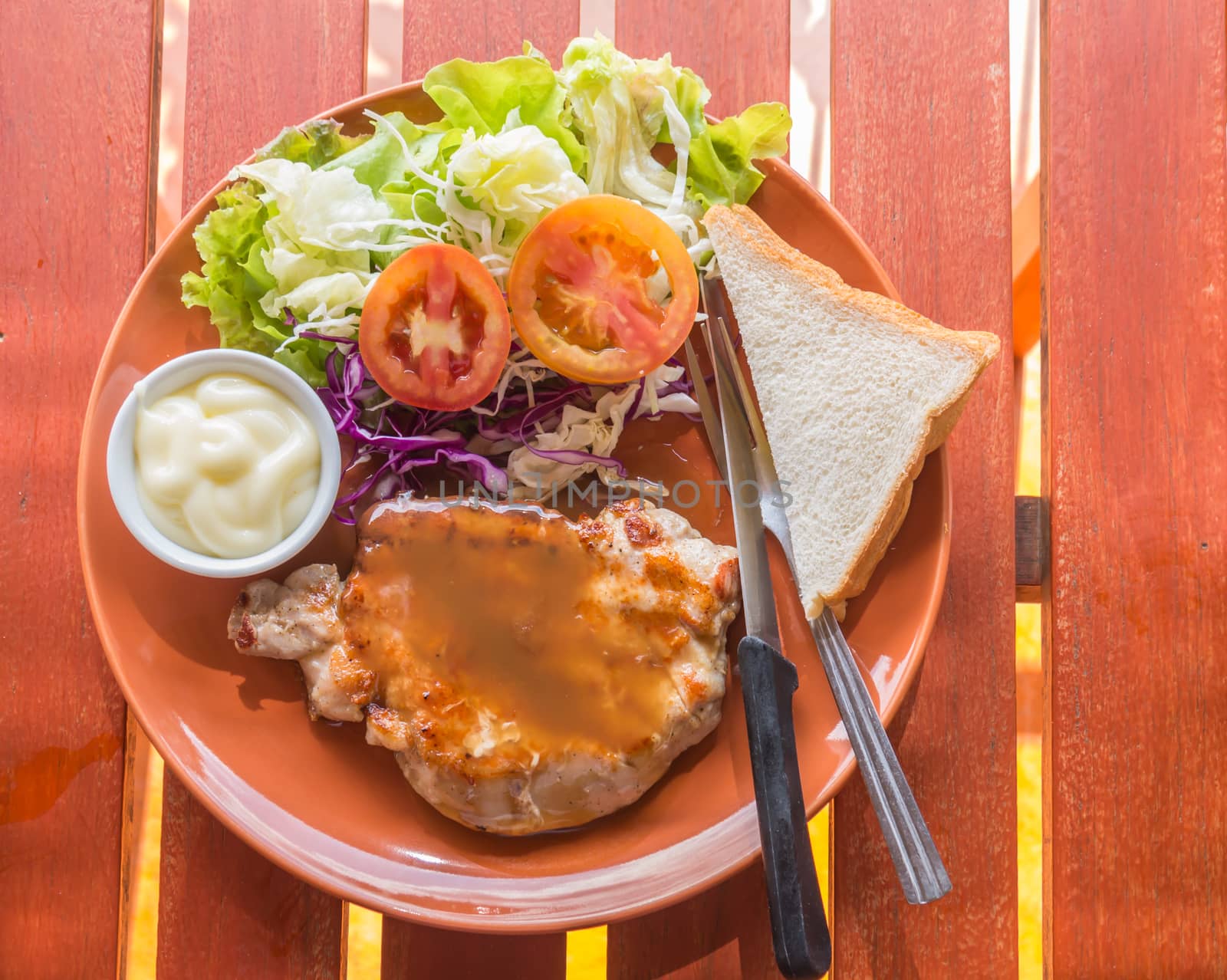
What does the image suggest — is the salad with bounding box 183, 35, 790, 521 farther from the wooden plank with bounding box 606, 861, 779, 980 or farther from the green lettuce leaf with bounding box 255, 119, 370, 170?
the wooden plank with bounding box 606, 861, 779, 980

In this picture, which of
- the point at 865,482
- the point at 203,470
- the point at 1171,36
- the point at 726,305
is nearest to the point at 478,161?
the point at 726,305

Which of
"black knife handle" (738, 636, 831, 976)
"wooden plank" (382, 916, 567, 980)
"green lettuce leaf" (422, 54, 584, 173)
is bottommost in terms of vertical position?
"wooden plank" (382, 916, 567, 980)

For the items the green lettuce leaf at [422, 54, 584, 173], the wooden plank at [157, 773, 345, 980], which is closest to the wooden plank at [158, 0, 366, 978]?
the wooden plank at [157, 773, 345, 980]

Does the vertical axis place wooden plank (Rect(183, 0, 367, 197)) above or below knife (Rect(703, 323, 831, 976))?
above

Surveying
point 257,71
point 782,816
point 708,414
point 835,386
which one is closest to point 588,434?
point 708,414

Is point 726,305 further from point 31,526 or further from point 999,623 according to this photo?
point 31,526

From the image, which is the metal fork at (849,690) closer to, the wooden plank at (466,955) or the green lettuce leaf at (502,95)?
the green lettuce leaf at (502,95)
